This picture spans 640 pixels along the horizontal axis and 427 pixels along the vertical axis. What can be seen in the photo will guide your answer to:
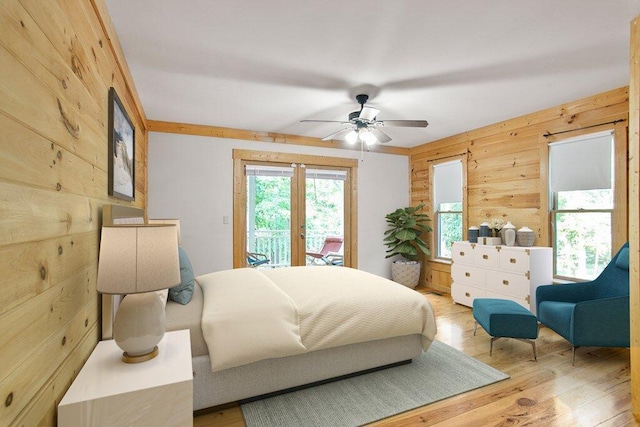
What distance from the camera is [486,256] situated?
396 cm

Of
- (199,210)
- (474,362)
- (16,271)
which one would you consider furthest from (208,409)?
(199,210)

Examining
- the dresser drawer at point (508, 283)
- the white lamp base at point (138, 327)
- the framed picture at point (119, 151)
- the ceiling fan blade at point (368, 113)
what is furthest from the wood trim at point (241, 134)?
the white lamp base at point (138, 327)

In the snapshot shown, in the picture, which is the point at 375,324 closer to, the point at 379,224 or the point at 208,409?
the point at 208,409

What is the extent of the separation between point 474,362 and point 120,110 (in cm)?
340

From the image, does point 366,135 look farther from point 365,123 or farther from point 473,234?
point 473,234

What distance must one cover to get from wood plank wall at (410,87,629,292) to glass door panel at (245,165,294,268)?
2.55 m

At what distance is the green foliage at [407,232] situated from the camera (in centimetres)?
524

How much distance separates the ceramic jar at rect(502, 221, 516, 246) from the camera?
149 inches

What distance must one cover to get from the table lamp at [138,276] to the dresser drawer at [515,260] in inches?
142

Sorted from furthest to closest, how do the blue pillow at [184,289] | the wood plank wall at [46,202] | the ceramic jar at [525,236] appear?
the ceramic jar at [525,236] → the blue pillow at [184,289] → the wood plank wall at [46,202]

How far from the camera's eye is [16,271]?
0.87 m

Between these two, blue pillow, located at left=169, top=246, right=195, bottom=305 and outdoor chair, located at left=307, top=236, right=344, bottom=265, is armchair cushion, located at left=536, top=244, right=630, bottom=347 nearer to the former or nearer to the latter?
outdoor chair, located at left=307, top=236, right=344, bottom=265

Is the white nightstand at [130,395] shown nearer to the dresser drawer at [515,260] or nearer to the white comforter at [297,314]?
the white comforter at [297,314]

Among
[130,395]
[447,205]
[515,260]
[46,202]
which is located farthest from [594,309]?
[46,202]
